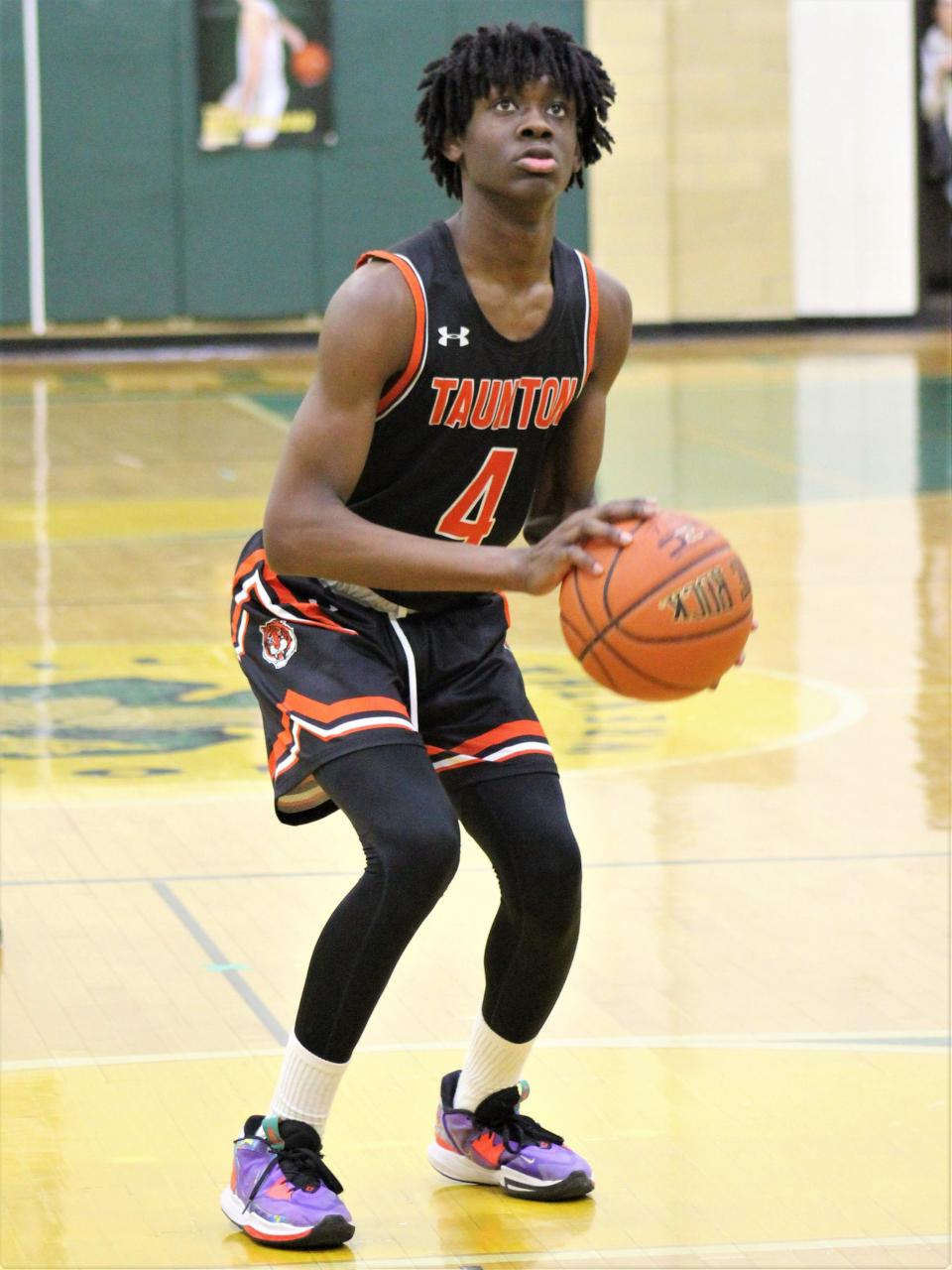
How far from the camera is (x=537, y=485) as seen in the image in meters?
3.87

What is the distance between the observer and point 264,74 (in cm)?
2067

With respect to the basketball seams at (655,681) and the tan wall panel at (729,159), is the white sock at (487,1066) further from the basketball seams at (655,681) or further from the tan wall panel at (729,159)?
the tan wall panel at (729,159)

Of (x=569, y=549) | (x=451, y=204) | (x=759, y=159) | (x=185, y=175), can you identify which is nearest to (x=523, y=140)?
(x=569, y=549)

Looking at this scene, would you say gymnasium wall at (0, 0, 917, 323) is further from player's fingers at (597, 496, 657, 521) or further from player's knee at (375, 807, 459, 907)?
player's knee at (375, 807, 459, 907)

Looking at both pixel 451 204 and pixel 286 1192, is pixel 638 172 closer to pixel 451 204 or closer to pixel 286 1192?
pixel 451 204

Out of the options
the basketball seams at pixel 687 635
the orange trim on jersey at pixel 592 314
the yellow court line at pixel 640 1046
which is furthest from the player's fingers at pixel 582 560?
the yellow court line at pixel 640 1046

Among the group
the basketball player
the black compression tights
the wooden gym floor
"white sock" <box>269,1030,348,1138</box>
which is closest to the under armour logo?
the black compression tights

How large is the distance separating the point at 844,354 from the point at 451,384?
1690 centimetres

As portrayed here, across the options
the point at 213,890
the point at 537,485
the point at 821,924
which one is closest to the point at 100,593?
the point at 213,890

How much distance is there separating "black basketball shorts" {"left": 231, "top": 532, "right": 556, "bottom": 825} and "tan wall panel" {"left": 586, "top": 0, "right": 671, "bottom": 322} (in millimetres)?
17724

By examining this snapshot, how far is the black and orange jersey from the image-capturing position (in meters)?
3.48

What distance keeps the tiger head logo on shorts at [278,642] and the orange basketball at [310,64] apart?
1782cm

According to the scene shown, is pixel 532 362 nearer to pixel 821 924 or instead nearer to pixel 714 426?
pixel 821 924

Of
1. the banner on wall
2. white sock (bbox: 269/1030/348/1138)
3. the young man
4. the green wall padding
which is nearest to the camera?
the young man
